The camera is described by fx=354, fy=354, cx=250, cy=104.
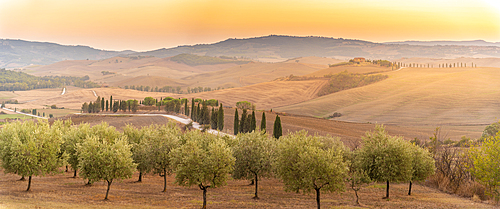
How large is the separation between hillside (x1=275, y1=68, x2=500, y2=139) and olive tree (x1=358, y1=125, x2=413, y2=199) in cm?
10224

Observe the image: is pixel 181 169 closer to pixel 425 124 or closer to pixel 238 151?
pixel 238 151

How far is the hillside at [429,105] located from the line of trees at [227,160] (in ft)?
340

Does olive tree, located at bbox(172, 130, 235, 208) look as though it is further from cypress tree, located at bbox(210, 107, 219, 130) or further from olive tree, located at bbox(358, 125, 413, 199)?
cypress tree, located at bbox(210, 107, 219, 130)

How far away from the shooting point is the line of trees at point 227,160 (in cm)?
3591

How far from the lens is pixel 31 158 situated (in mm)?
39406

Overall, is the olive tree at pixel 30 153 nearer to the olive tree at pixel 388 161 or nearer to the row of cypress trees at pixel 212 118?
the olive tree at pixel 388 161

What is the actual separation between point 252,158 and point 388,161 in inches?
634

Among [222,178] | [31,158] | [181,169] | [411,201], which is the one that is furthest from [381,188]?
[31,158]

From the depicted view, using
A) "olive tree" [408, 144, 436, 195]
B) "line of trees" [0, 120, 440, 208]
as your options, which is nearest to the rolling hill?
"olive tree" [408, 144, 436, 195]

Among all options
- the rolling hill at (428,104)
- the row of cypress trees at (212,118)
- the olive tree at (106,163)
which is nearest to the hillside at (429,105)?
the rolling hill at (428,104)

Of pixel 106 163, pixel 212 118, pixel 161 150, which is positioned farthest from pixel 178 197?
pixel 212 118

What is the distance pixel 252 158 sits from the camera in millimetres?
44062

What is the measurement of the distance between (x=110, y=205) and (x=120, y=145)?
694 centimetres

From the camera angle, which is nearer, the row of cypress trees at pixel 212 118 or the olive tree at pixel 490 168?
the olive tree at pixel 490 168
